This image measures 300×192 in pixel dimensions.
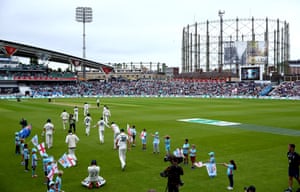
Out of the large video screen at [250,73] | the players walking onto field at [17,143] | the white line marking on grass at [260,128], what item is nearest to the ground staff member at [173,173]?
the players walking onto field at [17,143]

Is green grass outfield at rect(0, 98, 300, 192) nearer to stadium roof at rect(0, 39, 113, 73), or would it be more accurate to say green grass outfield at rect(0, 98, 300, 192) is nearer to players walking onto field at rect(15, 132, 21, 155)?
players walking onto field at rect(15, 132, 21, 155)

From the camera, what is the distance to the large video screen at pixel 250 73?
7556 centimetres

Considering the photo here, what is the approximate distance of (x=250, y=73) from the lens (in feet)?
250

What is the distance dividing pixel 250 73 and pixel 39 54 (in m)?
52.4

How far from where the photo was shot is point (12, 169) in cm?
1441

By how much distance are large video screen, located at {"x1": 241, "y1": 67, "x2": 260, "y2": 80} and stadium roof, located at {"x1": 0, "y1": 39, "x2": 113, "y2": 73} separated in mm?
43807

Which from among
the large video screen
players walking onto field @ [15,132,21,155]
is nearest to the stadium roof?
the large video screen

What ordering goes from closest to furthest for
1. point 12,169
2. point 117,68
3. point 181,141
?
point 12,169, point 181,141, point 117,68

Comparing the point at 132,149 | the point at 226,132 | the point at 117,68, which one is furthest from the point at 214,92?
the point at 117,68

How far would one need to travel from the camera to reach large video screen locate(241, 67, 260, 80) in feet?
248

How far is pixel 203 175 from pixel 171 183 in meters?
4.50

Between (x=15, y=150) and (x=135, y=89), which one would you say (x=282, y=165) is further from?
(x=135, y=89)

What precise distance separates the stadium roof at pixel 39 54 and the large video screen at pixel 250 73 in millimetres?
43807

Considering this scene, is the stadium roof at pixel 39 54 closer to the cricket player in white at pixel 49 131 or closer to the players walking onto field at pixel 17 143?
the cricket player in white at pixel 49 131
